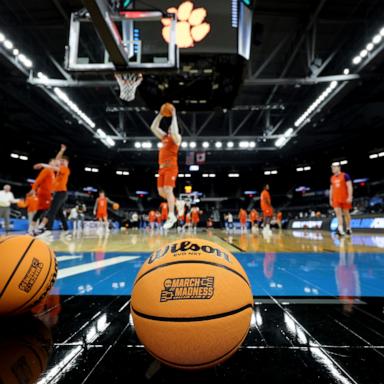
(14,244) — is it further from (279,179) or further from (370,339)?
(279,179)

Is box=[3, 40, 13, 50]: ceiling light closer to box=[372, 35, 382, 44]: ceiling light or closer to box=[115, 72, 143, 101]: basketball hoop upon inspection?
box=[115, 72, 143, 101]: basketball hoop

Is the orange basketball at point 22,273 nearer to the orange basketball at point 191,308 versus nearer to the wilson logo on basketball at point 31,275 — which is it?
the wilson logo on basketball at point 31,275

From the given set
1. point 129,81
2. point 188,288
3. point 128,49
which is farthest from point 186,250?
point 129,81

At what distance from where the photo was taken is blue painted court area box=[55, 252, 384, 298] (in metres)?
2.25

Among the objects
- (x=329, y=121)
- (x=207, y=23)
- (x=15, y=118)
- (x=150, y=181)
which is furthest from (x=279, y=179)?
(x=207, y=23)

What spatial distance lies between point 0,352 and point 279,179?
3541 centimetres

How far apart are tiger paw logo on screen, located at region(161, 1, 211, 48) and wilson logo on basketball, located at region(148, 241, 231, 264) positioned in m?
6.15

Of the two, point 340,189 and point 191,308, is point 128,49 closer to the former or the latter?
point 191,308

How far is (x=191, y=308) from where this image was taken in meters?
1.02

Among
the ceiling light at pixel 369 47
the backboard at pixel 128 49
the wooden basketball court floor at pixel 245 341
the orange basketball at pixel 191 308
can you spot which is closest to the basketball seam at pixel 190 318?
the orange basketball at pixel 191 308

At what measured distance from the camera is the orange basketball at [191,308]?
1.00m

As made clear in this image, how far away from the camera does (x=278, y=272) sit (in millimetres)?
3035

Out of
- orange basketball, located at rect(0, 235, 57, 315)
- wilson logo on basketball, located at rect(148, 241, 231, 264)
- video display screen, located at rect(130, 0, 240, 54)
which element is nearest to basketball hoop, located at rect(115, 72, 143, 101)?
video display screen, located at rect(130, 0, 240, 54)

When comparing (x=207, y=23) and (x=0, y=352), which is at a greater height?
(x=207, y=23)
